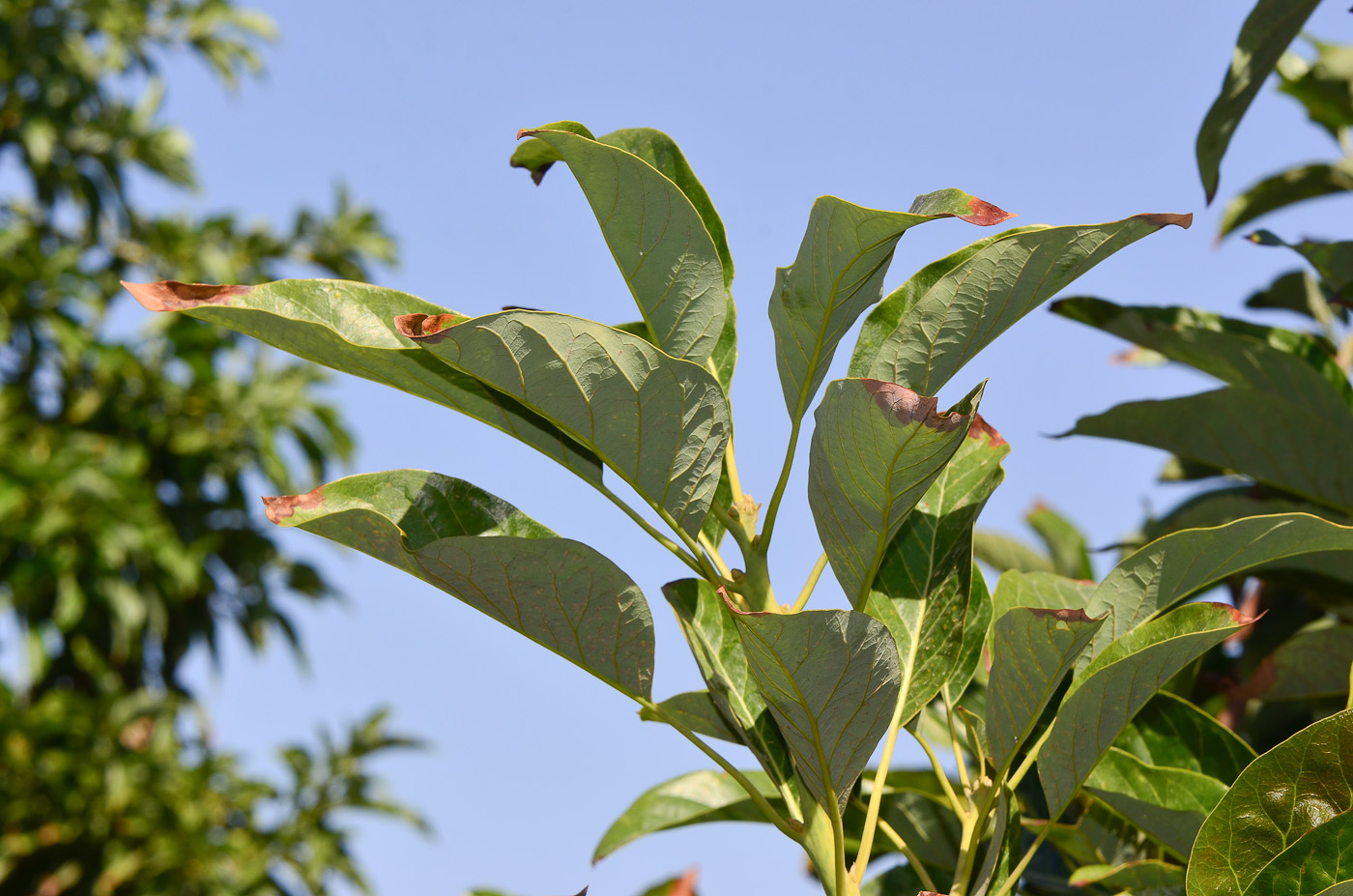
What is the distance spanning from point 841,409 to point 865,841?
8.9 inches

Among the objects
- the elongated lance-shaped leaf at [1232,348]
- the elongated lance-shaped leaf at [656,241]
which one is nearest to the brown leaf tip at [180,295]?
the elongated lance-shaped leaf at [656,241]

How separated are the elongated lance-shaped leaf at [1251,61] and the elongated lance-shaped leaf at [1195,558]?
44cm

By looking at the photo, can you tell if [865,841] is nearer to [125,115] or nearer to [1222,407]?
[1222,407]

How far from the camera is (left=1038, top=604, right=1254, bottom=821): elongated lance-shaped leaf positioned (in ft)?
1.65

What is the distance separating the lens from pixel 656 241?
0.51 m

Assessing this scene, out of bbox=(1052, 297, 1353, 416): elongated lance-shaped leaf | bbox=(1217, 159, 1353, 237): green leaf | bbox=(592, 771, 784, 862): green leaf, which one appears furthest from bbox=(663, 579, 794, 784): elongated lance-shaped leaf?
bbox=(1217, 159, 1353, 237): green leaf

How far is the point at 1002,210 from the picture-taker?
0.45 metres

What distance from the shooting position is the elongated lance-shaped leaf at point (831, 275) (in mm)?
454

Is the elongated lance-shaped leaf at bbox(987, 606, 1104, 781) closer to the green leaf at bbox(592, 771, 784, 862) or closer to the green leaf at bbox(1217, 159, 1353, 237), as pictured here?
the green leaf at bbox(592, 771, 784, 862)

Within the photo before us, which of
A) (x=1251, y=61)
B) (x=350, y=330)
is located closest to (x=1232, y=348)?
(x=1251, y=61)

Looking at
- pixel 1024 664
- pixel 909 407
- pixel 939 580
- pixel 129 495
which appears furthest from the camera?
pixel 129 495

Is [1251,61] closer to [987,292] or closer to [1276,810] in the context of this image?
[987,292]

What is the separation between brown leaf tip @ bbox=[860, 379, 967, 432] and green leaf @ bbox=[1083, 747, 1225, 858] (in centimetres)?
Answer: 29

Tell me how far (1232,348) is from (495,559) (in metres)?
0.74
